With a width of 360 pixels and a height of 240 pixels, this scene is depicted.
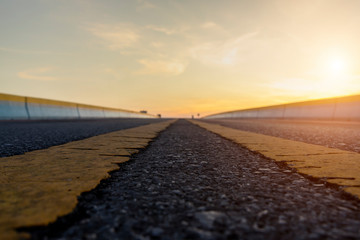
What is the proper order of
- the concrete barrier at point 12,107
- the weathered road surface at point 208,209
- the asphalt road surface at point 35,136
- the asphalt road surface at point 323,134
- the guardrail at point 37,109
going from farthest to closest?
the guardrail at point 37,109, the concrete barrier at point 12,107, the asphalt road surface at point 323,134, the asphalt road surface at point 35,136, the weathered road surface at point 208,209

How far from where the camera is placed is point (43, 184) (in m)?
1.00

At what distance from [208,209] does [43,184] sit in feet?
2.43

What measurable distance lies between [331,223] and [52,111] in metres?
12.9

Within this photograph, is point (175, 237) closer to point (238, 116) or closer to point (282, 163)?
point (282, 163)

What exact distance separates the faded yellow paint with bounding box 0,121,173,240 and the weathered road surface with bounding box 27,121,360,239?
0.17 feet

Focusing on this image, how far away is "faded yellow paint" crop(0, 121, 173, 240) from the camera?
2.25 feet

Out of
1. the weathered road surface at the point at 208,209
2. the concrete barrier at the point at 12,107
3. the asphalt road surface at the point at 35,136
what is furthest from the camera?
the concrete barrier at the point at 12,107

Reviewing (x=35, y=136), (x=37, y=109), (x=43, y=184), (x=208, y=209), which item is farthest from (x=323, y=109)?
(x=37, y=109)

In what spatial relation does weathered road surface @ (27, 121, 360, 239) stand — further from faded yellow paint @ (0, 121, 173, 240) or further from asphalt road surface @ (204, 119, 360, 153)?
asphalt road surface @ (204, 119, 360, 153)

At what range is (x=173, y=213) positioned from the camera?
2.49ft

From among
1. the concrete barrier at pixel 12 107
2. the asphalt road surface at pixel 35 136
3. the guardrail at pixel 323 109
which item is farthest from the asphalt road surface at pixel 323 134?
the concrete barrier at pixel 12 107

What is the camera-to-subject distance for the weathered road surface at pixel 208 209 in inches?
25.3

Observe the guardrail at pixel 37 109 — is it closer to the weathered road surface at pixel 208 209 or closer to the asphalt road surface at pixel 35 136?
the asphalt road surface at pixel 35 136

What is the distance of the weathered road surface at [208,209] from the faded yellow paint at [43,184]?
5 centimetres
